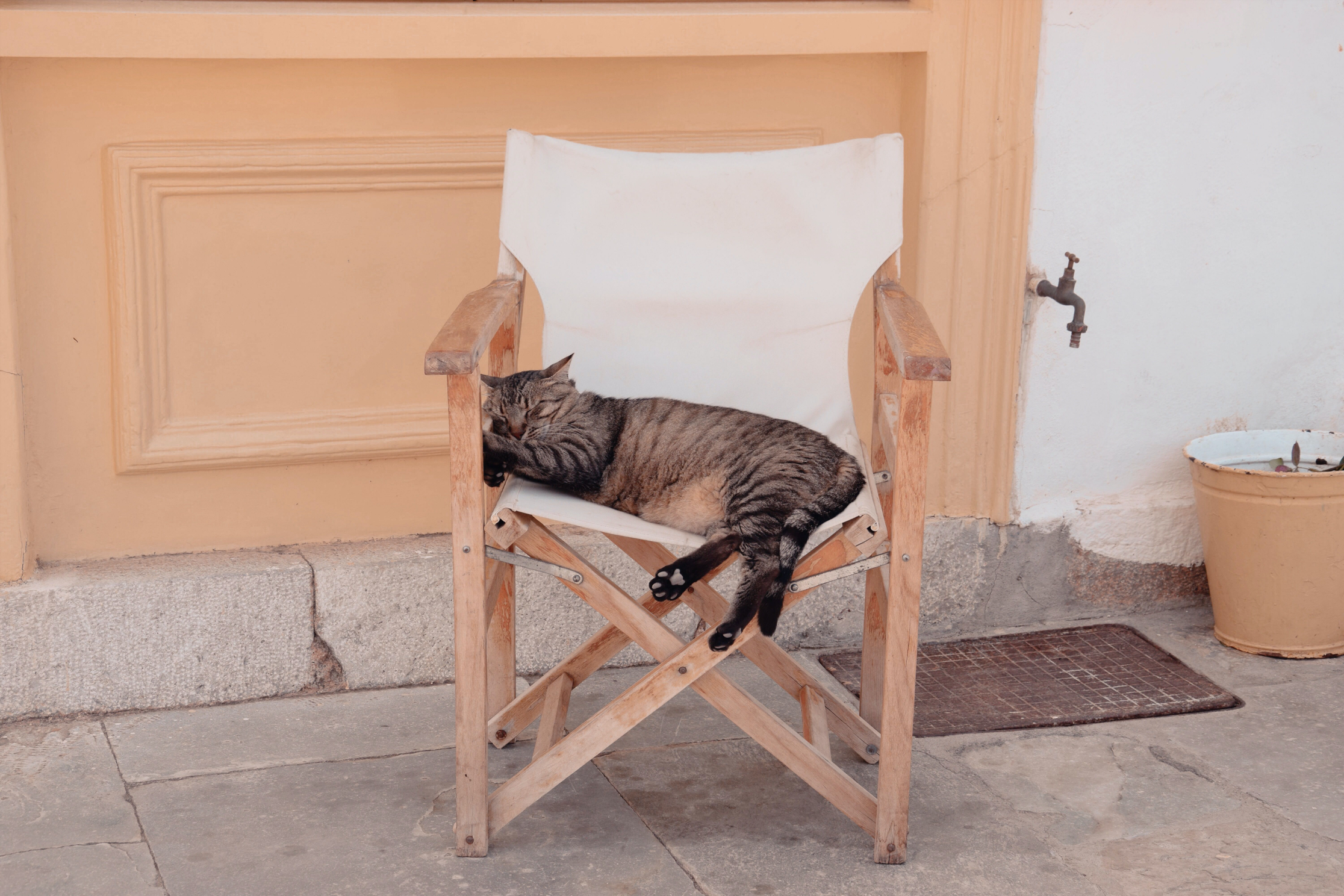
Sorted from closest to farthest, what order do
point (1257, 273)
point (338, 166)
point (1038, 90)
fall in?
point (338, 166) → point (1038, 90) → point (1257, 273)

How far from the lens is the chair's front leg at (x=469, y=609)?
76.8 inches

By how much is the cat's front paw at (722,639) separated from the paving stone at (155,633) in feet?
3.60

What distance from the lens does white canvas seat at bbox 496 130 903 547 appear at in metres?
2.46

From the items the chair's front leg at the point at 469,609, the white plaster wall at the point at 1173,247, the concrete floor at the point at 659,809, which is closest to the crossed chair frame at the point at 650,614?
the chair's front leg at the point at 469,609

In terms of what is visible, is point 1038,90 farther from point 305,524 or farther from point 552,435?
point 305,524

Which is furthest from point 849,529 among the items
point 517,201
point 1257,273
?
point 1257,273

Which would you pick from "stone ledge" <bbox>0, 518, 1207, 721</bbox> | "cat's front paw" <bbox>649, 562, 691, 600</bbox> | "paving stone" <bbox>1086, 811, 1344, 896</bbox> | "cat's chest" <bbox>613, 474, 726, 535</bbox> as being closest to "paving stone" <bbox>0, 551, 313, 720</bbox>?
"stone ledge" <bbox>0, 518, 1207, 721</bbox>

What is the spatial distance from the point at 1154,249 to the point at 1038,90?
18.4 inches

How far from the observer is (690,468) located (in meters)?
2.27

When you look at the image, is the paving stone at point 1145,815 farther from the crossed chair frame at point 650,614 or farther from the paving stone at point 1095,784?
the crossed chair frame at point 650,614

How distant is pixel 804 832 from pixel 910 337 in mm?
856

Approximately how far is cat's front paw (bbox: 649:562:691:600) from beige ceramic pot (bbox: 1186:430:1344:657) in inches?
58.5

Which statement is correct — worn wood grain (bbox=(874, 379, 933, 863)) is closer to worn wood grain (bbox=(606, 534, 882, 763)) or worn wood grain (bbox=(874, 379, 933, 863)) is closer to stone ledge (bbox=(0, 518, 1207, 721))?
worn wood grain (bbox=(606, 534, 882, 763))

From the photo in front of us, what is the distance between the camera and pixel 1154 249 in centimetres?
300
